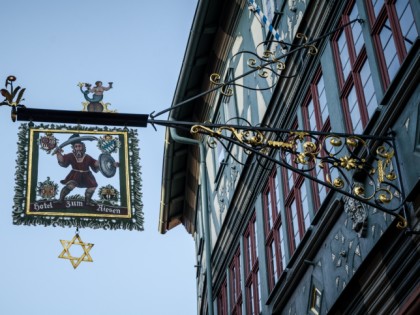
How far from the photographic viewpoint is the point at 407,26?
11.8 metres

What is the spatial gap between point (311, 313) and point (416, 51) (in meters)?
4.43

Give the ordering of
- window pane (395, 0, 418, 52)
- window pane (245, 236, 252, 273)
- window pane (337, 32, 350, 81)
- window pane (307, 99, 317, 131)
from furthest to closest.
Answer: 1. window pane (245, 236, 252, 273)
2. window pane (307, 99, 317, 131)
3. window pane (337, 32, 350, 81)
4. window pane (395, 0, 418, 52)

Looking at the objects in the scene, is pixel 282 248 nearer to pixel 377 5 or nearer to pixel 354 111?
pixel 354 111

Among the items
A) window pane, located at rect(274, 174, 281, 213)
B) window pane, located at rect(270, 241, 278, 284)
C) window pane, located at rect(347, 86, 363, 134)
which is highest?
window pane, located at rect(347, 86, 363, 134)

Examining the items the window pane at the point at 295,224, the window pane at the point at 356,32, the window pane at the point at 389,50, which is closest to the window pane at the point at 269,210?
the window pane at the point at 295,224

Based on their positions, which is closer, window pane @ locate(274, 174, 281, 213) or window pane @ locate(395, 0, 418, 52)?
window pane @ locate(395, 0, 418, 52)

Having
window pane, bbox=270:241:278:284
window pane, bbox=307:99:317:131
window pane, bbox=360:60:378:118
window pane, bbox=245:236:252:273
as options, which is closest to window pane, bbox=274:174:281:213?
window pane, bbox=270:241:278:284

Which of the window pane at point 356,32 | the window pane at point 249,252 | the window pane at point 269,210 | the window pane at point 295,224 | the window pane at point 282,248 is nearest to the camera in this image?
the window pane at point 356,32

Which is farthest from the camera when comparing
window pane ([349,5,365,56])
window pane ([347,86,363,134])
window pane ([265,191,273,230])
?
window pane ([265,191,273,230])

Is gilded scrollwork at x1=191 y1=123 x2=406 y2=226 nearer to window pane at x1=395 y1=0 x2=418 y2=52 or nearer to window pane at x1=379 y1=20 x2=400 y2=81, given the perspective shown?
window pane at x1=379 y1=20 x2=400 y2=81

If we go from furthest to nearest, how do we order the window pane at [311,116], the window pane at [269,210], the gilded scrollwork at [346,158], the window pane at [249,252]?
the window pane at [249,252], the window pane at [269,210], the window pane at [311,116], the gilded scrollwork at [346,158]

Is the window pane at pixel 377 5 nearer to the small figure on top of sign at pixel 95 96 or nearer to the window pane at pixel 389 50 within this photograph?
the window pane at pixel 389 50

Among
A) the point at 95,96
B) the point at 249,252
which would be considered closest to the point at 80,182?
the point at 95,96

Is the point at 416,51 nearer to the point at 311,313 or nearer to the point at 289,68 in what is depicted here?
the point at 311,313
